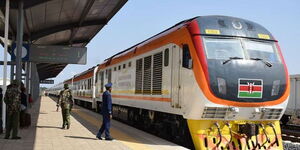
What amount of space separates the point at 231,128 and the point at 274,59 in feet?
6.74

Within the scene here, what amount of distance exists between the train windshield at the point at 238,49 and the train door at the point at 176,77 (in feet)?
3.04

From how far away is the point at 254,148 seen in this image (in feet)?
31.8

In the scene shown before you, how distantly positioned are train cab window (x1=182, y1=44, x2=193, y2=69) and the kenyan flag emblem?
1.25 metres

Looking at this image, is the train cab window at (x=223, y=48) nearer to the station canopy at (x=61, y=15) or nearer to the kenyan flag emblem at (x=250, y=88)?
the kenyan flag emblem at (x=250, y=88)

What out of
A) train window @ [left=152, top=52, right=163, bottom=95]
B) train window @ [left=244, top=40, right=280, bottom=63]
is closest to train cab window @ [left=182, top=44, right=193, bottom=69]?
train window @ [left=244, top=40, right=280, bottom=63]

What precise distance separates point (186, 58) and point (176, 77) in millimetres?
703

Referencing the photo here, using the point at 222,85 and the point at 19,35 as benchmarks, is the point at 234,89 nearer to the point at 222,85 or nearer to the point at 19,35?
the point at 222,85

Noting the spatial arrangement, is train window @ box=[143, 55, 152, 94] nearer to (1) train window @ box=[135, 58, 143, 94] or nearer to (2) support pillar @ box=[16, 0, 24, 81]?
(1) train window @ box=[135, 58, 143, 94]

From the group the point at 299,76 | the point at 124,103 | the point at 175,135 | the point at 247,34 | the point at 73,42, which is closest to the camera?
the point at 247,34

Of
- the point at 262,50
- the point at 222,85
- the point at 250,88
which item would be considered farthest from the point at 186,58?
the point at 262,50

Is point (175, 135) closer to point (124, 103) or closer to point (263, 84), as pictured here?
point (263, 84)

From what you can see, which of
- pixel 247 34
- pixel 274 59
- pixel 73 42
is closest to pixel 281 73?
pixel 274 59

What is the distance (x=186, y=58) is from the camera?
10008 mm

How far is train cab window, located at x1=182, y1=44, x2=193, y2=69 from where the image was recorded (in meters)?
9.79
